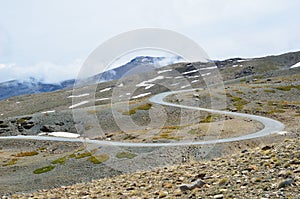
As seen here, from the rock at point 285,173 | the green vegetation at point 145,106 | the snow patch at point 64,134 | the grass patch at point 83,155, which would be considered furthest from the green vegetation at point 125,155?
the green vegetation at point 145,106

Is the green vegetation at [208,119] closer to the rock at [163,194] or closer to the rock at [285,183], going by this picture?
the rock at [163,194]

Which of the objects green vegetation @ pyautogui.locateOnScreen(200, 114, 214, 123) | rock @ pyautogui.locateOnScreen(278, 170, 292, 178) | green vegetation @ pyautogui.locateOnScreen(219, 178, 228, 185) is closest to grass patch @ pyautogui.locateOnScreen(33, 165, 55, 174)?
green vegetation @ pyautogui.locateOnScreen(219, 178, 228, 185)

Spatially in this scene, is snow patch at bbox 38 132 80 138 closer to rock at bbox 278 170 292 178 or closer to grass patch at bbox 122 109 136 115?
grass patch at bbox 122 109 136 115

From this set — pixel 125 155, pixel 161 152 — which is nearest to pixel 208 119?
pixel 161 152

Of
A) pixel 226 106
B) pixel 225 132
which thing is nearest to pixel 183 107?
pixel 226 106

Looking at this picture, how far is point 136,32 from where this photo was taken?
43.8 m

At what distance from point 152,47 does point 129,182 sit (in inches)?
927

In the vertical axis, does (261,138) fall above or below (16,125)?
below

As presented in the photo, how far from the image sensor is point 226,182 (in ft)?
58.5

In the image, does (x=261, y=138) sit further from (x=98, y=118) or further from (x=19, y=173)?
(x=98, y=118)

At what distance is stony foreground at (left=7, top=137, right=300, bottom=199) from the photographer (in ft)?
51.6

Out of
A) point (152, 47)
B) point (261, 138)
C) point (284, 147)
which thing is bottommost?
point (261, 138)

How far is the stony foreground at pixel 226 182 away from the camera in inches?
619

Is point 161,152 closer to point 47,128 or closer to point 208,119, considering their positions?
point 208,119
